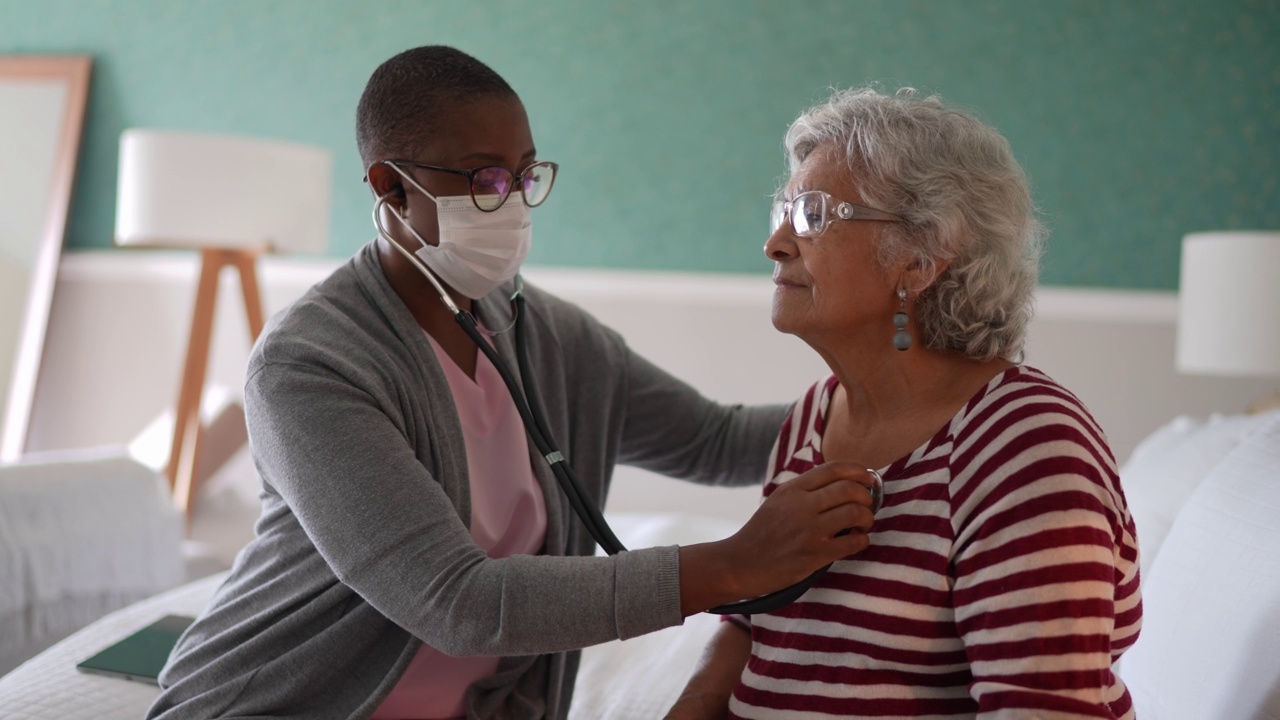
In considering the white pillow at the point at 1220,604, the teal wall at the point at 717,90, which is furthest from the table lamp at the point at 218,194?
the white pillow at the point at 1220,604

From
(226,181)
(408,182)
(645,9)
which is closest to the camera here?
(408,182)

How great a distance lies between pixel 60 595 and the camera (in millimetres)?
1963

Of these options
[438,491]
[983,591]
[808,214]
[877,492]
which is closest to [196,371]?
[438,491]

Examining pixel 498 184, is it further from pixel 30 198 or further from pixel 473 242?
pixel 30 198

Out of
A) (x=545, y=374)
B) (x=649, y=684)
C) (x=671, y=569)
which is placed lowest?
(x=649, y=684)

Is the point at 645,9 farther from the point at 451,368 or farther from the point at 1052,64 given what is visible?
the point at 451,368

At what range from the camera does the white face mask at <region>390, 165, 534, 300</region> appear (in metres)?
1.36

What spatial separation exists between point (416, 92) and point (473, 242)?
192mm

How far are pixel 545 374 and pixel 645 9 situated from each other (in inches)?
90.4

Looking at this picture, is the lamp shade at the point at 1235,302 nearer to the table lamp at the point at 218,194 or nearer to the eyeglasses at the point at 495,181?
the eyeglasses at the point at 495,181

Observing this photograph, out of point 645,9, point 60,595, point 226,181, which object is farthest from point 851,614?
point 645,9

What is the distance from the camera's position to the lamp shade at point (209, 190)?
9.62 feet

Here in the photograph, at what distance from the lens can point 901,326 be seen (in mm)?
1172

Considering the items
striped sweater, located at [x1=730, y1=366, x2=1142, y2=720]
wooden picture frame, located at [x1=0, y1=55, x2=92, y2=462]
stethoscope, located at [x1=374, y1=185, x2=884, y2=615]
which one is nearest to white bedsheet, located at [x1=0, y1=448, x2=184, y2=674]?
stethoscope, located at [x1=374, y1=185, x2=884, y2=615]
